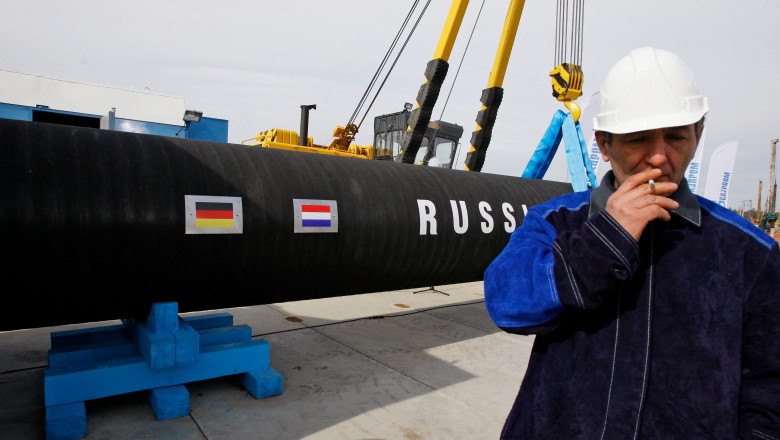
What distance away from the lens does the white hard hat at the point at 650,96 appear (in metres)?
0.91

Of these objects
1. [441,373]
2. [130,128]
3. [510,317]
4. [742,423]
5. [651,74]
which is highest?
[130,128]

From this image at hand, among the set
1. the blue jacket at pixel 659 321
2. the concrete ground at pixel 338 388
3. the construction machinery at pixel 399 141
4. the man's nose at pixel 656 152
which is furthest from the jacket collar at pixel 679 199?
the construction machinery at pixel 399 141

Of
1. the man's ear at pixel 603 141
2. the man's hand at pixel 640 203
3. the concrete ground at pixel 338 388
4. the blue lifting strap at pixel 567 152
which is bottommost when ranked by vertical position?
the concrete ground at pixel 338 388

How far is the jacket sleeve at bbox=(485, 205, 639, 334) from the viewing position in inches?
32.6

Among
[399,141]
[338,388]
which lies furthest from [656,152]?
[399,141]

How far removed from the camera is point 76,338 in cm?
315

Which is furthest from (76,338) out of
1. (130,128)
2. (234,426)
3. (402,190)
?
(130,128)

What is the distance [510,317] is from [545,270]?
0.12 metres

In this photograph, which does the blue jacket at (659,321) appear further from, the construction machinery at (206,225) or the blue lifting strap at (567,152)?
the blue lifting strap at (567,152)

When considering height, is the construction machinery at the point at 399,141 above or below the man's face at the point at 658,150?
above

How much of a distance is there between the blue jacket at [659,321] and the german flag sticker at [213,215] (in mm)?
1944

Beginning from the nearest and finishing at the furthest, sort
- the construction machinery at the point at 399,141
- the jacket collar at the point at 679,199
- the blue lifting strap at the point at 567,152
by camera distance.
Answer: the jacket collar at the point at 679,199, the blue lifting strap at the point at 567,152, the construction machinery at the point at 399,141

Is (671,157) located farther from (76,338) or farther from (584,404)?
(76,338)

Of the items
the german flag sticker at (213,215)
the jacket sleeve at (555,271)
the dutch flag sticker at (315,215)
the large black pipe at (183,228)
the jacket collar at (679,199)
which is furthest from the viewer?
the dutch flag sticker at (315,215)
